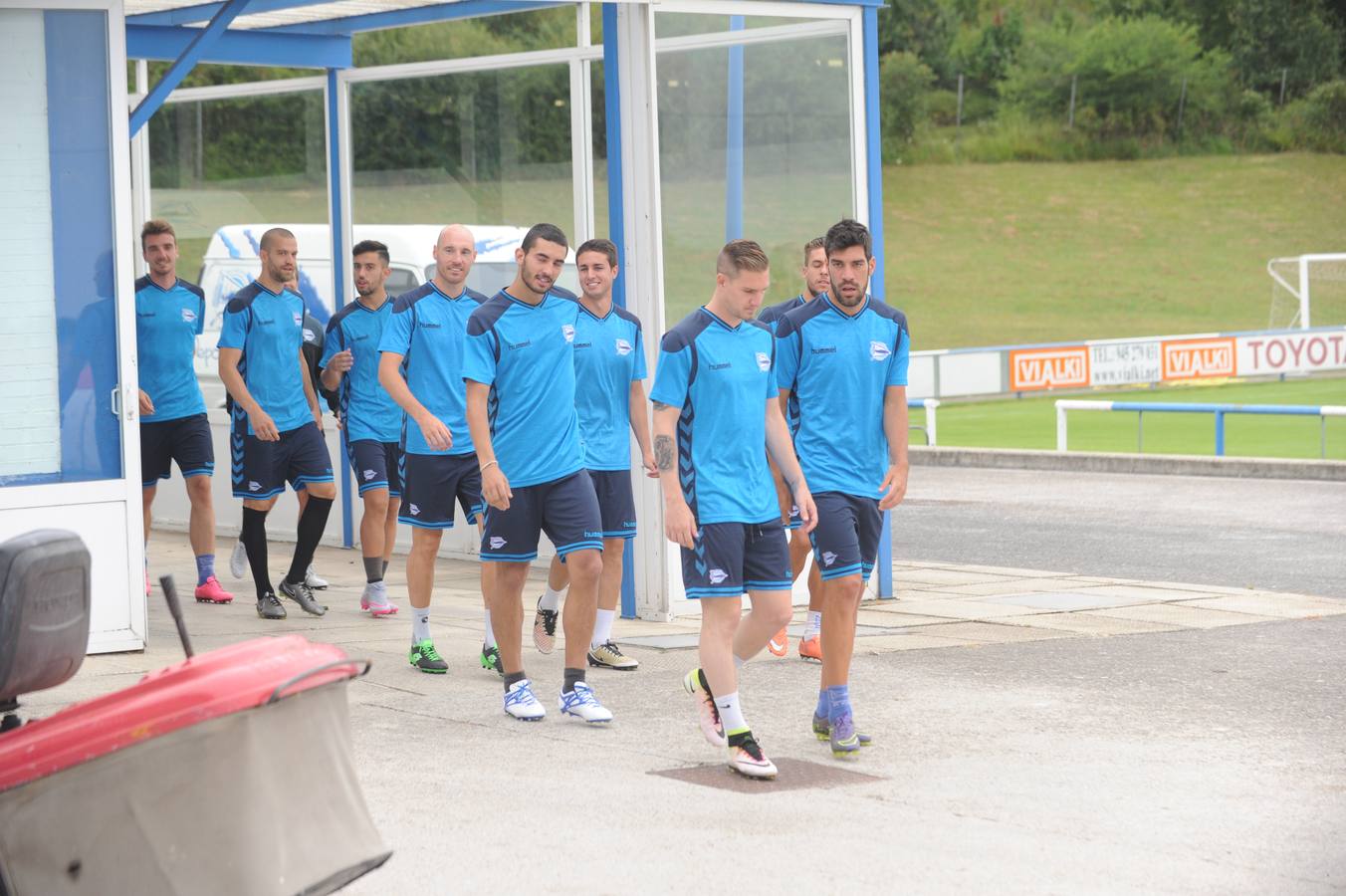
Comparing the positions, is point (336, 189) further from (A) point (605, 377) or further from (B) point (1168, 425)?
(B) point (1168, 425)

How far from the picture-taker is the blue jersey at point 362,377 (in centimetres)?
1038

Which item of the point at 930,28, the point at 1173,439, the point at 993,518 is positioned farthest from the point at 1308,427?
the point at 930,28

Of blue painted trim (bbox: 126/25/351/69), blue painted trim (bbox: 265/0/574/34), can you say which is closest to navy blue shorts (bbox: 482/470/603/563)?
blue painted trim (bbox: 265/0/574/34)

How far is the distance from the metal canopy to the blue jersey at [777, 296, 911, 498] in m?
2.91

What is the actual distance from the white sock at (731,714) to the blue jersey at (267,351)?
183 inches

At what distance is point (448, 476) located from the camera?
8.70 meters

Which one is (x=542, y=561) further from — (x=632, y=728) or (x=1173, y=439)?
(x=1173, y=439)

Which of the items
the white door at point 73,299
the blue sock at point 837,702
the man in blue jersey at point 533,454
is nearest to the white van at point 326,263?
the white door at point 73,299

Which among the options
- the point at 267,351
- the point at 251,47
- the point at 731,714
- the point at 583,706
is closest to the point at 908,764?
the point at 731,714

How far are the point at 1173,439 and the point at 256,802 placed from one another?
20.0 metres

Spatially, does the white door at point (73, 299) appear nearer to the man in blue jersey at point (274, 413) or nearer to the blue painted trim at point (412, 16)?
the man in blue jersey at point (274, 413)

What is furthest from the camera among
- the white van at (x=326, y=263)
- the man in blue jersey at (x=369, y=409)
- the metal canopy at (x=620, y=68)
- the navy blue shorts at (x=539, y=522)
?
the white van at (x=326, y=263)

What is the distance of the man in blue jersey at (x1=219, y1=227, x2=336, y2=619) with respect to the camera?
1035 centimetres

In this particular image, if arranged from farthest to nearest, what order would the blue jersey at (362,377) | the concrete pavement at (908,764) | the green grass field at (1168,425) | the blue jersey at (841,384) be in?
1. the green grass field at (1168,425)
2. the blue jersey at (362,377)
3. the blue jersey at (841,384)
4. the concrete pavement at (908,764)
